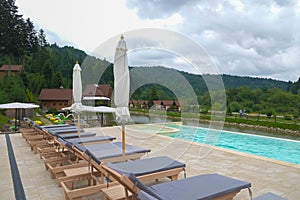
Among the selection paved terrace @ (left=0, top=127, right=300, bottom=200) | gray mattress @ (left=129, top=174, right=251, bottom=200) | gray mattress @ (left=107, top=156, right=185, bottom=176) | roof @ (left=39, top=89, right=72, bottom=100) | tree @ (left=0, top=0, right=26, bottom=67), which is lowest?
paved terrace @ (left=0, top=127, right=300, bottom=200)

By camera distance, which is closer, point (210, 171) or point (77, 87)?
point (210, 171)

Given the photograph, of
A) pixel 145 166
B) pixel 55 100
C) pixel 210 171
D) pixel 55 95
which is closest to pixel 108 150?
pixel 145 166

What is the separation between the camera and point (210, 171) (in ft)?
Result: 14.0

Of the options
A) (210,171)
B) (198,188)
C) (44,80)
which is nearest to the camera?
(198,188)

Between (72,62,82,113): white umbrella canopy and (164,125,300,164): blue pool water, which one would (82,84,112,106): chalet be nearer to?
(72,62,82,113): white umbrella canopy

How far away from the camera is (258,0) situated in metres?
11.2

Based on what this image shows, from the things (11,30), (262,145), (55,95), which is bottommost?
(262,145)

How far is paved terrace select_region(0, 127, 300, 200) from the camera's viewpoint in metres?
3.26

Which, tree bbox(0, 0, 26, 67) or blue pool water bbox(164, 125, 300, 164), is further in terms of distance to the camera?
tree bbox(0, 0, 26, 67)

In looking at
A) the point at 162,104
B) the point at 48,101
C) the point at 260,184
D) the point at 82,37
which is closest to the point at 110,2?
the point at 82,37

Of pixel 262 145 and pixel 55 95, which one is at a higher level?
pixel 55 95

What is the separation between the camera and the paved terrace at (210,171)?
326 cm

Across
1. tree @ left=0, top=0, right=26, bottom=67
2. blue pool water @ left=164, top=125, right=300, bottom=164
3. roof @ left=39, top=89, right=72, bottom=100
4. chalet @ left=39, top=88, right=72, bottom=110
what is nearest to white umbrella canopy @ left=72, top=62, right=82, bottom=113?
blue pool water @ left=164, top=125, right=300, bottom=164

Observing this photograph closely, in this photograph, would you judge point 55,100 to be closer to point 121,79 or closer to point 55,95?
point 55,95
